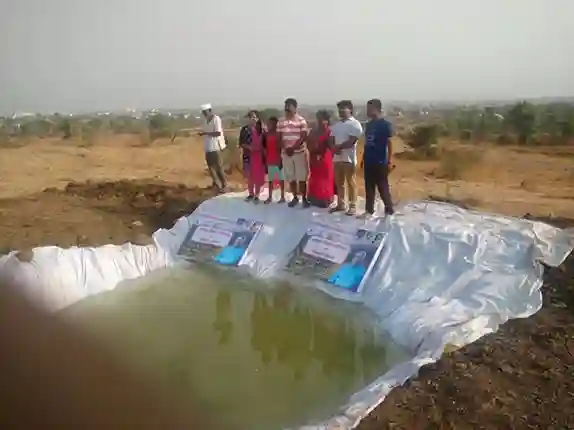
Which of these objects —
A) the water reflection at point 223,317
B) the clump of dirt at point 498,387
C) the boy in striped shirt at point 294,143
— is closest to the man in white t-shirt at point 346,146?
the boy in striped shirt at point 294,143

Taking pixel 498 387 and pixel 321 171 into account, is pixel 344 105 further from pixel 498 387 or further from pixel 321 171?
pixel 498 387

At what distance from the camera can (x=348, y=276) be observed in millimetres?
5332

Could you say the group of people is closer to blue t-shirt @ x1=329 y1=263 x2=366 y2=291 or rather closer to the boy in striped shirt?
the boy in striped shirt

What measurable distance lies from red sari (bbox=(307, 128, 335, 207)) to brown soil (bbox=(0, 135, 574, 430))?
1.95m

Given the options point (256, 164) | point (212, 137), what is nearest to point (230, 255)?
point (256, 164)

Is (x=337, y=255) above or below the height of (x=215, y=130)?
→ below

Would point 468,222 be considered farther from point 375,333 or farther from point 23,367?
point 23,367

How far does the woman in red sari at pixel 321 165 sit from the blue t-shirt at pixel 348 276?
2.73ft

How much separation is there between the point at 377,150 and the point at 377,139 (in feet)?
0.33

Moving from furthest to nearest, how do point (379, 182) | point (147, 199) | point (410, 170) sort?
point (410, 170), point (147, 199), point (379, 182)

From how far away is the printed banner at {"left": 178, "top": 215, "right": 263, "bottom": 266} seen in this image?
20.4 ft

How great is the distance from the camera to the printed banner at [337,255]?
208 inches

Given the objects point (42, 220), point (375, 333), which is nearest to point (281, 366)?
point (375, 333)

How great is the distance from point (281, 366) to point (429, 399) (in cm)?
113
